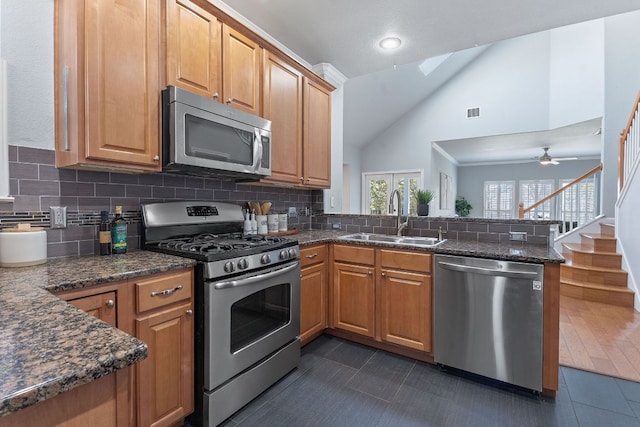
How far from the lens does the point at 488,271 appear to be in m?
1.95

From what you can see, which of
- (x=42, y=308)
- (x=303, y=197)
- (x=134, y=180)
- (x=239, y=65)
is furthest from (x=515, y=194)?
(x=42, y=308)

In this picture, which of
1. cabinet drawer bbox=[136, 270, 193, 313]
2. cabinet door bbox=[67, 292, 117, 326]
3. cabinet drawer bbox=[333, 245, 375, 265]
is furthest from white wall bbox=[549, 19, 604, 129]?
cabinet door bbox=[67, 292, 117, 326]

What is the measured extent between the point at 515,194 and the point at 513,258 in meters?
9.11

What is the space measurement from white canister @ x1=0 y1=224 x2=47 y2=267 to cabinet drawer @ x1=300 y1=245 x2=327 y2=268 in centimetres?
149

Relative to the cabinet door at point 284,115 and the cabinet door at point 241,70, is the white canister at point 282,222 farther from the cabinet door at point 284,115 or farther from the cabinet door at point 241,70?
the cabinet door at point 241,70

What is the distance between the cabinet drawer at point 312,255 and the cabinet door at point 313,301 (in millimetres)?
41

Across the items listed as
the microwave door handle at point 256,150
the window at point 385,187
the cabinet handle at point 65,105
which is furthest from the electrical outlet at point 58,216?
the window at point 385,187

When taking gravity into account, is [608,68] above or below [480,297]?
above

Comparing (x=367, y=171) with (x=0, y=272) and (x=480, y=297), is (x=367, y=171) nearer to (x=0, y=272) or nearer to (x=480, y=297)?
(x=480, y=297)

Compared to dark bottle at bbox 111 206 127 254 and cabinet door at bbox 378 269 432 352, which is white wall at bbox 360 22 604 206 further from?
dark bottle at bbox 111 206 127 254

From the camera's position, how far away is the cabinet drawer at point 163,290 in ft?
4.50

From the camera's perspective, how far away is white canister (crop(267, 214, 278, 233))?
9.07 feet

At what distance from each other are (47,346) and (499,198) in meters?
11.1

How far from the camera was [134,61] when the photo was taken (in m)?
1.63
